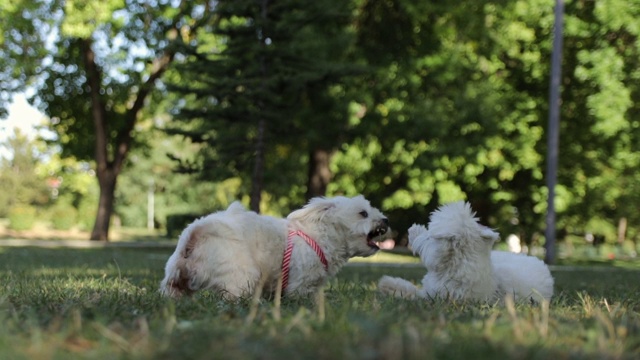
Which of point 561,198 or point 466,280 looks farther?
point 561,198

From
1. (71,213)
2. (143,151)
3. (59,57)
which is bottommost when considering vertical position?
(71,213)

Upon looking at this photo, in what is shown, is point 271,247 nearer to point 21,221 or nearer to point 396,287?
point 396,287

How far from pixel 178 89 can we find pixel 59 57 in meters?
12.1

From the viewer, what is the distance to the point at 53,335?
9.18ft

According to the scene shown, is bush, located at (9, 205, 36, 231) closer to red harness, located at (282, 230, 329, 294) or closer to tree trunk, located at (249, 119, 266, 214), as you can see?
tree trunk, located at (249, 119, 266, 214)

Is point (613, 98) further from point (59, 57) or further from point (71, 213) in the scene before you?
point (71, 213)

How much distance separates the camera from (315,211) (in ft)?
21.2

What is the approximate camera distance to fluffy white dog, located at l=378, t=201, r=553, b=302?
5.93 metres

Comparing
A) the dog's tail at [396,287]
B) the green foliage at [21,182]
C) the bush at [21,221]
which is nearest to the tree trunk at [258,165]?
the dog's tail at [396,287]

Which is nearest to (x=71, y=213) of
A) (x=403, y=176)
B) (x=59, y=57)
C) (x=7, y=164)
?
(x=7, y=164)

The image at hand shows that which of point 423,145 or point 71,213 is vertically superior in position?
point 423,145

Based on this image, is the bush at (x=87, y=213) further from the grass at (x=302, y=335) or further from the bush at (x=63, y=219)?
the grass at (x=302, y=335)

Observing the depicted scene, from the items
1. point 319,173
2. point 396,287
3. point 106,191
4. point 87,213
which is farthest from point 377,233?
point 87,213

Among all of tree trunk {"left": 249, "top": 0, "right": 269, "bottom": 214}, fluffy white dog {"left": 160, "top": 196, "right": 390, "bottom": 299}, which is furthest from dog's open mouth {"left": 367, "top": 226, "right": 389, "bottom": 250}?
tree trunk {"left": 249, "top": 0, "right": 269, "bottom": 214}
